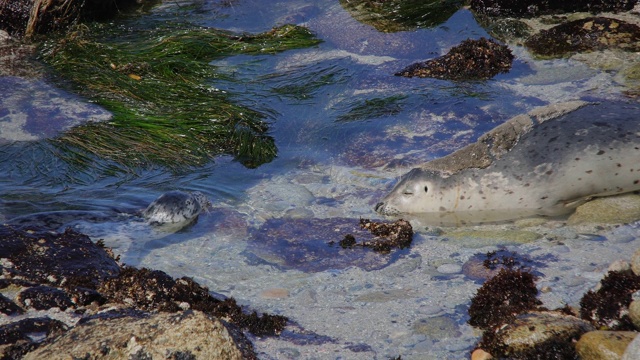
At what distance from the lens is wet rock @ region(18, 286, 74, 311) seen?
421 cm

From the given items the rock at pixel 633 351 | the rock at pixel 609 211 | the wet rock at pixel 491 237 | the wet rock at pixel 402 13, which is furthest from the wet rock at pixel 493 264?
the wet rock at pixel 402 13

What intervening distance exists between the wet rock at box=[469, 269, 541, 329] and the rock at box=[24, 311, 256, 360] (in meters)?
1.36

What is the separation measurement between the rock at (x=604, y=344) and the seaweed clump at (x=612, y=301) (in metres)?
0.36

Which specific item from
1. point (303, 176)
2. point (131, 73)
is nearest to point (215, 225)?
point (303, 176)

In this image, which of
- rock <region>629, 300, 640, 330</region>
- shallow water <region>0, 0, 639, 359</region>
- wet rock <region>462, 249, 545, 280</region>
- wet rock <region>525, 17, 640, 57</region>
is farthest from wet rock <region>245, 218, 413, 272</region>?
wet rock <region>525, 17, 640, 57</region>

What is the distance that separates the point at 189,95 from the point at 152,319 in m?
4.71

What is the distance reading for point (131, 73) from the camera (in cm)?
839

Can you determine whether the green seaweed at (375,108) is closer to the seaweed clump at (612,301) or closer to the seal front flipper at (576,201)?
the seal front flipper at (576,201)

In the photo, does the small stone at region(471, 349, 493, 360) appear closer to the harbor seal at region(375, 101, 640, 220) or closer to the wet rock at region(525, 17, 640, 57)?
the harbor seal at region(375, 101, 640, 220)

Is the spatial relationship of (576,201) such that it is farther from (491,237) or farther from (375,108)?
(375,108)

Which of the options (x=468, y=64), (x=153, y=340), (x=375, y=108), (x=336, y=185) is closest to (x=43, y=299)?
(x=153, y=340)

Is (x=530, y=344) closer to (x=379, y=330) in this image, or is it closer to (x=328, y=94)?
(x=379, y=330)

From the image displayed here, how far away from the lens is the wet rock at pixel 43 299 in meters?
4.21

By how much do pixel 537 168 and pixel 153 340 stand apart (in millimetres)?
3270
